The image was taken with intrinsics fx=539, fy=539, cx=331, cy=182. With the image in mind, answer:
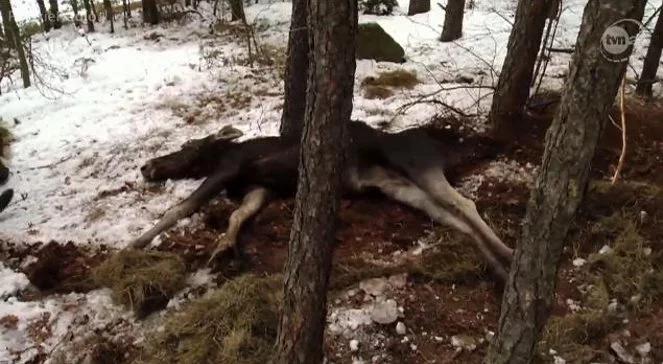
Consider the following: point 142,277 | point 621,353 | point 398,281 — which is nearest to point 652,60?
point 621,353

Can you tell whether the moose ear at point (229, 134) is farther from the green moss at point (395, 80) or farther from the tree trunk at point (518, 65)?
the tree trunk at point (518, 65)

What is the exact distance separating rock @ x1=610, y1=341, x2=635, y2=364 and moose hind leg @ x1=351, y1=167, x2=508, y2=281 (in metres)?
0.84

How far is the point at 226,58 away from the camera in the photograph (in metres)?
9.35

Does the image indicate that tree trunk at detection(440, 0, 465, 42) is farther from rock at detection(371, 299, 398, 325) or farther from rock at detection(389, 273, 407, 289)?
rock at detection(371, 299, 398, 325)

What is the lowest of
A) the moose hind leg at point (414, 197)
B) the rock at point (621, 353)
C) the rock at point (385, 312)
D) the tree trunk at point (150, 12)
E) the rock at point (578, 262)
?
the rock at point (385, 312)

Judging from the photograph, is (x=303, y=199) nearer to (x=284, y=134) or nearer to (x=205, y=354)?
(x=205, y=354)

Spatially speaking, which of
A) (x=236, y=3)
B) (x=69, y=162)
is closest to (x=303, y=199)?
(x=69, y=162)

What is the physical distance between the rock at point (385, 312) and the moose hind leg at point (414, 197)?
840mm

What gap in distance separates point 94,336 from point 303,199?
2.21 metres

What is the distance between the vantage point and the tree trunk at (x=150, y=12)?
12.1m

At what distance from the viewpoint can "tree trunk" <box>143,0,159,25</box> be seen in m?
12.1

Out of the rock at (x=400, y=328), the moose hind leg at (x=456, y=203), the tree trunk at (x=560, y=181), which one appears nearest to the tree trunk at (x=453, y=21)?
the moose hind leg at (x=456, y=203)

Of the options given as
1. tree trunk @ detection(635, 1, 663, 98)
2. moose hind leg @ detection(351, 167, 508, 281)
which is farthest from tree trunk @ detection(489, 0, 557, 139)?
tree trunk @ detection(635, 1, 663, 98)

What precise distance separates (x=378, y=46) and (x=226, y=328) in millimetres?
5674
